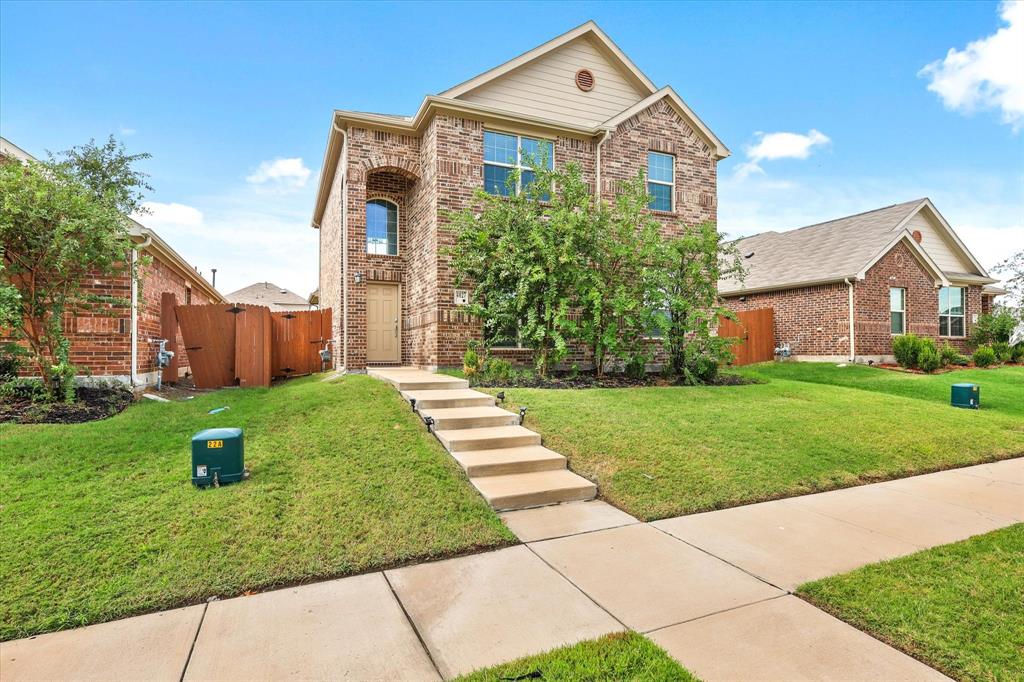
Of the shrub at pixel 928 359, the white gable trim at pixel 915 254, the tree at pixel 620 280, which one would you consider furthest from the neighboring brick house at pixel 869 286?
the tree at pixel 620 280

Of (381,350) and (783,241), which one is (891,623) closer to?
(381,350)

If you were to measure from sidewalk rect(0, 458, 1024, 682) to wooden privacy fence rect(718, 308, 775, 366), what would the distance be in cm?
1419

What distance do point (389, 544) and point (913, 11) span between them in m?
13.4

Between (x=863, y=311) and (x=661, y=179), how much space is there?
347 inches

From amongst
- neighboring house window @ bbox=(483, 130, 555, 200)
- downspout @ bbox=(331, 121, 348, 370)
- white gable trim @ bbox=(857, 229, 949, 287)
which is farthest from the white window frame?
downspout @ bbox=(331, 121, 348, 370)

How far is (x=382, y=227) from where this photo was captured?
12.9 metres

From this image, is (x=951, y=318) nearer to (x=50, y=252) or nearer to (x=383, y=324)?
(x=383, y=324)

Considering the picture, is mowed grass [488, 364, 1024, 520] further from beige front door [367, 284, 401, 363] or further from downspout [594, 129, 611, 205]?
downspout [594, 129, 611, 205]

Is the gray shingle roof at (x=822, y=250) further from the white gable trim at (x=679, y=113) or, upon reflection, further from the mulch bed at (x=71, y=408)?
the mulch bed at (x=71, y=408)

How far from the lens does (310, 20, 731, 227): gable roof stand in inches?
436

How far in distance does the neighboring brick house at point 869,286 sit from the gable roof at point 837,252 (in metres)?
0.03

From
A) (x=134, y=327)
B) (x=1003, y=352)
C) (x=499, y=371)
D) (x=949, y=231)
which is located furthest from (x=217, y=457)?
(x=949, y=231)

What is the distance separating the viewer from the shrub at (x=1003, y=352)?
57.6ft

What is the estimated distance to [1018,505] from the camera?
495 centimetres
